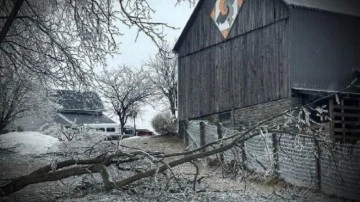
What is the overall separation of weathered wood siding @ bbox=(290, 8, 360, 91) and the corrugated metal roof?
0.21m

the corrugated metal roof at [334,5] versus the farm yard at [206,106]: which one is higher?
the corrugated metal roof at [334,5]

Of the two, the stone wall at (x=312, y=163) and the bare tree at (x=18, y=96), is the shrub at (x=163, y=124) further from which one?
the stone wall at (x=312, y=163)

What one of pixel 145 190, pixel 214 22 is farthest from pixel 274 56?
pixel 145 190

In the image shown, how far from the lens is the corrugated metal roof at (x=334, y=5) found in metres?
18.1

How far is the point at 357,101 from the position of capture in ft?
59.5

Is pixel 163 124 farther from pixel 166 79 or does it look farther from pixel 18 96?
pixel 18 96

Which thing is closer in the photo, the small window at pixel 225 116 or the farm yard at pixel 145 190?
the farm yard at pixel 145 190

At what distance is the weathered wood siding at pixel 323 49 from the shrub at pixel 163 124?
13.1m

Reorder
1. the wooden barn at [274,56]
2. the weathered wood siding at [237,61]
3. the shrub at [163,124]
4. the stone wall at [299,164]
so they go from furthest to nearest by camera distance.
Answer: the shrub at [163,124] < the weathered wood siding at [237,61] < the wooden barn at [274,56] < the stone wall at [299,164]

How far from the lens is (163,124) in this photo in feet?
103

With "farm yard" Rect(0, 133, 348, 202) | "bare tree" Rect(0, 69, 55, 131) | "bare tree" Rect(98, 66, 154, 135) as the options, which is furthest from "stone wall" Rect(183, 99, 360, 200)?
"bare tree" Rect(98, 66, 154, 135)

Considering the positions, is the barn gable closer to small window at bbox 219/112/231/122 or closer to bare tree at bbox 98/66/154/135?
small window at bbox 219/112/231/122

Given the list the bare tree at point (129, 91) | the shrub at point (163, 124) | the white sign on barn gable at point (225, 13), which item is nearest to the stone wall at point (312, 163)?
the white sign on barn gable at point (225, 13)

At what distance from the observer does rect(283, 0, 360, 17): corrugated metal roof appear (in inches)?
711
